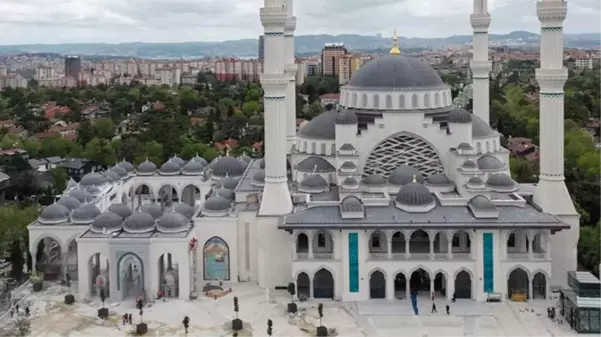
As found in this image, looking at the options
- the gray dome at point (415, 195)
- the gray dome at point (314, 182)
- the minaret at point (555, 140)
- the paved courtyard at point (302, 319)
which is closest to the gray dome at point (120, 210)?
the paved courtyard at point (302, 319)

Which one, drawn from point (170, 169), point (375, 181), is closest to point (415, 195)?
point (375, 181)

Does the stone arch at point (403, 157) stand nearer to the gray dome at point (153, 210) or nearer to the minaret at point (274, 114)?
the minaret at point (274, 114)

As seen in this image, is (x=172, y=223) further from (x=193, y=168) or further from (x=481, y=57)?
(x=481, y=57)

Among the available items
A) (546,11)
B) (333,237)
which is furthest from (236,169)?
(546,11)

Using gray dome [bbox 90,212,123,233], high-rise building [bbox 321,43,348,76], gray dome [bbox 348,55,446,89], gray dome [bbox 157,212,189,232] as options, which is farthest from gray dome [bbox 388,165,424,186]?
high-rise building [bbox 321,43,348,76]

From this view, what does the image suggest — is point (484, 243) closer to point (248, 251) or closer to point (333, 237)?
point (333, 237)

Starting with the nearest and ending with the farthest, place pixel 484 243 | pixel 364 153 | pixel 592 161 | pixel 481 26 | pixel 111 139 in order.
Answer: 1. pixel 484 243
2. pixel 364 153
3. pixel 481 26
4. pixel 592 161
5. pixel 111 139
